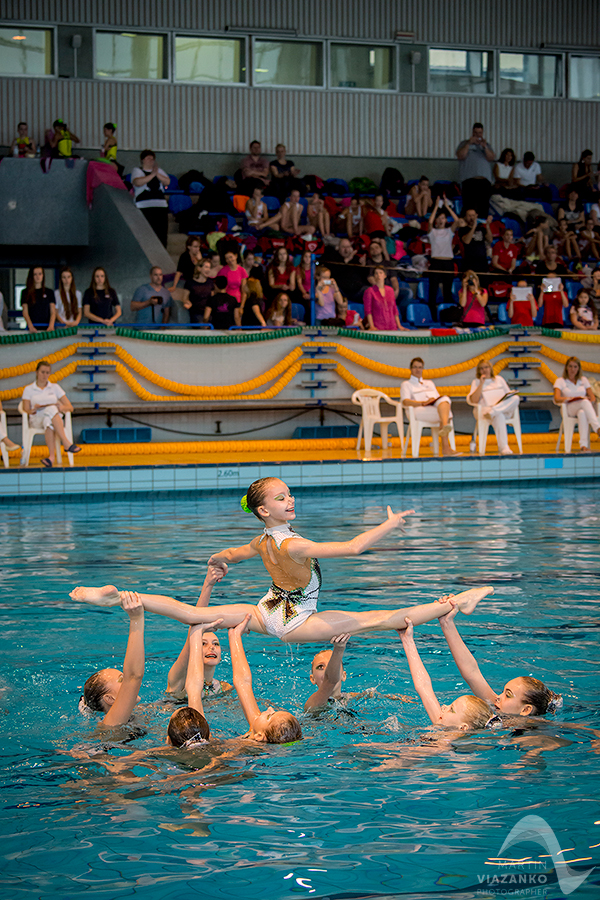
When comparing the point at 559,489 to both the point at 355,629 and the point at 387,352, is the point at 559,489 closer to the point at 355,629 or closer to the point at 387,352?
the point at 387,352

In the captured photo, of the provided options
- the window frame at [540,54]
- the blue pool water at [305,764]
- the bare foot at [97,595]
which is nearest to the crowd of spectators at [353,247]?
the window frame at [540,54]

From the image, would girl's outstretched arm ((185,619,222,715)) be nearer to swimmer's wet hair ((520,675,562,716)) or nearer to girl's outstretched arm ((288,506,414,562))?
girl's outstretched arm ((288,506,414,562))

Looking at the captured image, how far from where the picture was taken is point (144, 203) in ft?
50.0

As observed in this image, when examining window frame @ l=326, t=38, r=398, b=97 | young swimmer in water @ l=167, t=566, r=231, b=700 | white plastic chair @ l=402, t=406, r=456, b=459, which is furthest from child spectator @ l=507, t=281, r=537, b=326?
young swimmer in water @ l=167, t=566, r=231, b=700

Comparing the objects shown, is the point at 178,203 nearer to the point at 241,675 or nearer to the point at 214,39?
the point at 214,39

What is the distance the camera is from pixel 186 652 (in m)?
3.94

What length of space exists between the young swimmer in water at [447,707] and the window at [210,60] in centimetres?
1657

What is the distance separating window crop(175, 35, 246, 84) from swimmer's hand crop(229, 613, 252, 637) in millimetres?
16321

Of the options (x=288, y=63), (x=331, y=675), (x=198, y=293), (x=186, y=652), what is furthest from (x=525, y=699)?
(x=288, y=63)

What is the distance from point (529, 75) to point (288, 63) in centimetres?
507

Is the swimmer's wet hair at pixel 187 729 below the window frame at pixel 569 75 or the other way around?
below

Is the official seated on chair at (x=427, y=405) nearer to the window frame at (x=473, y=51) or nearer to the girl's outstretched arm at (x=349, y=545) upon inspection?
the girl's outstretched arm at (x=349, y=545)

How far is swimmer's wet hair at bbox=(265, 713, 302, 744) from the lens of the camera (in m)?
3.48

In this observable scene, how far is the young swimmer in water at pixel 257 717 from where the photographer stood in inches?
137
